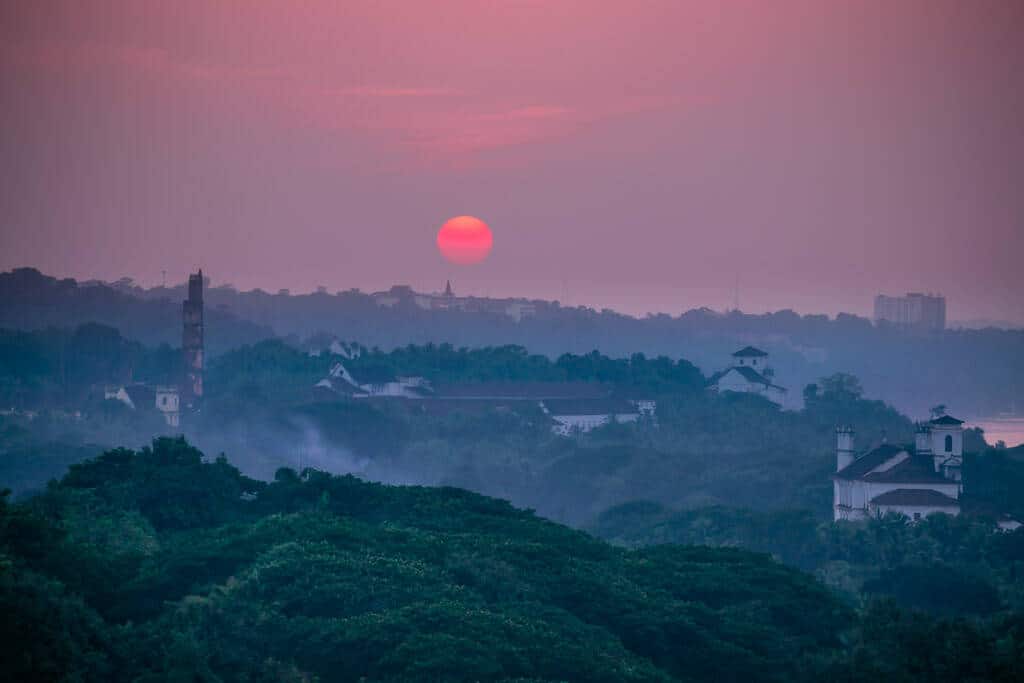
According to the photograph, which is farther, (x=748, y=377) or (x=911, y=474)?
(x=748, y=377)

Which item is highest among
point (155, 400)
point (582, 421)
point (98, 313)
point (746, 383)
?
point (98, 313)

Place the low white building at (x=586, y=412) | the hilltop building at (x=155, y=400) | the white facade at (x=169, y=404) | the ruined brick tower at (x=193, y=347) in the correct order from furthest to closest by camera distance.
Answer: the ruined brick tower at (x=193, y=347) → the hilltop building at (x=155, y=400) → the white facade at (x=169, y=404) → the low white building at (x=586, y=412)

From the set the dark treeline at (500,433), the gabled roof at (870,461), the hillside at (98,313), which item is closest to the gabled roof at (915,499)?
the gabled roof at (870,461)

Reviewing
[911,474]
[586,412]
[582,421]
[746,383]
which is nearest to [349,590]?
[911,474]

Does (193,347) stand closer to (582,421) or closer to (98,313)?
(582,421)

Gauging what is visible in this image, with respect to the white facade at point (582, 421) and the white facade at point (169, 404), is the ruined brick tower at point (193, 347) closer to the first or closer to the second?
the white facade at point (169, 404)

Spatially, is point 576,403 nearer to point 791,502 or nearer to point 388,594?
point 791,502
